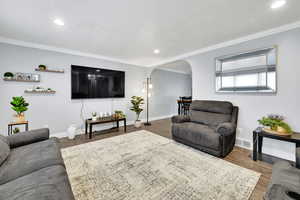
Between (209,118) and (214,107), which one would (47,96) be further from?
(214,107)

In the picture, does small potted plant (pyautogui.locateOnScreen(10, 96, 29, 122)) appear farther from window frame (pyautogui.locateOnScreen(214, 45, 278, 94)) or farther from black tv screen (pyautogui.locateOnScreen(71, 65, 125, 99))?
window frame (pyautogui.locateOnScreen(214, 45, 278, 94))

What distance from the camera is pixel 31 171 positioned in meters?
1.11

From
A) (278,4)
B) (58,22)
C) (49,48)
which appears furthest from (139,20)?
(49,48)

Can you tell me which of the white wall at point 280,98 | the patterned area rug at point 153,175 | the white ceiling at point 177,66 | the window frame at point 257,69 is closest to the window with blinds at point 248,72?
the window frame at point 257,69

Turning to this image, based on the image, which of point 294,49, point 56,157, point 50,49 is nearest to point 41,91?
point 50,49

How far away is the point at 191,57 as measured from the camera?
361cm

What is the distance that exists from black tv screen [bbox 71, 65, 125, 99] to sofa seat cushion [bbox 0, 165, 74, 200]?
9.41 ft

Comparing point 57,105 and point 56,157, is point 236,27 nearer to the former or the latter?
point 56,157

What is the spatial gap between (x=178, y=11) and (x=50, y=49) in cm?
342

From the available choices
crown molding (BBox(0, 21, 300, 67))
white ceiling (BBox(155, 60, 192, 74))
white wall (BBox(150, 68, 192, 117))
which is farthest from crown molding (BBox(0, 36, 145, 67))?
white wall (BBox(150, 68, 192, 117))

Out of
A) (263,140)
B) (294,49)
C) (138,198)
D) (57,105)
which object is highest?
(294,49)

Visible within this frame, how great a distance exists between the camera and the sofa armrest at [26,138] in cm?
158

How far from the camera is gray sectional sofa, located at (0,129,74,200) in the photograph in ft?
2.64

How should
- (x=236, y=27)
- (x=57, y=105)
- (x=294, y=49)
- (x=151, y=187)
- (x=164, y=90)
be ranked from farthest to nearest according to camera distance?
(x=164, y=90), (x=57, y=105), (x=236, y=27), (x=294, y=49), (x=151, y=187)
